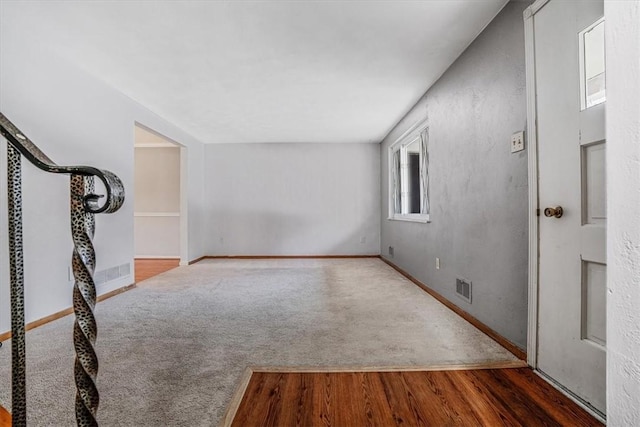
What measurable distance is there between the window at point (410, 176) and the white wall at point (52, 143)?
3.34 meters

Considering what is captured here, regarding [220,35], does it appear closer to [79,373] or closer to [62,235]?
[62,235]

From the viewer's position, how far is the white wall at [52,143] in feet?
7.09

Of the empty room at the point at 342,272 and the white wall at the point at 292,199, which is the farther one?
the white wall at the point at 292,199

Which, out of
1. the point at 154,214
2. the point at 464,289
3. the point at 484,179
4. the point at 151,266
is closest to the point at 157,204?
the point at 154,214

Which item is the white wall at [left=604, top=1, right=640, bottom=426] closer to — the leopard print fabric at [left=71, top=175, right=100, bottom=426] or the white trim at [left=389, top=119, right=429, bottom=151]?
the leopard print fabric at [left=71, top=175, right=100, bottom=426]

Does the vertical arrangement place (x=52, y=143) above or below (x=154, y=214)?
above

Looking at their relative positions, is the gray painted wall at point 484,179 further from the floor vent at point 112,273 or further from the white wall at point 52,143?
the floor vent at point 112,273

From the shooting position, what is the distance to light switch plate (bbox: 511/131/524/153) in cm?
175

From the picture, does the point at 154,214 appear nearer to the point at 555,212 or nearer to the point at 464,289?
the point at 464,289

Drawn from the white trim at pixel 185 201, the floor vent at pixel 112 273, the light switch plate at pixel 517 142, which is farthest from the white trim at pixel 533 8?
the white trim at pixel 185 201

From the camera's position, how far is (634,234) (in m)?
0.75

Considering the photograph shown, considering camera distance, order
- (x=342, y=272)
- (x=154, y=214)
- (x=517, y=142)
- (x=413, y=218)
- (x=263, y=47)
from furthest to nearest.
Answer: (x=154, y=214), (x=342, y=272), (x=413, y=218), (x=263, y=47), (x=517, y=142)

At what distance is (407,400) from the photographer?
1.37 meters

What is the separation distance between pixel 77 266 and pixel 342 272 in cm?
391
